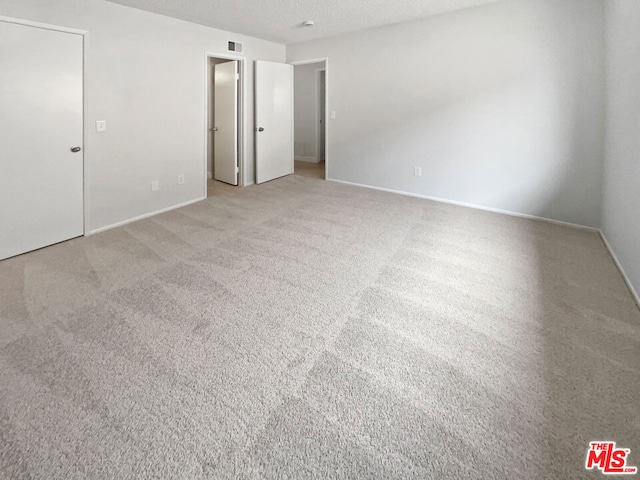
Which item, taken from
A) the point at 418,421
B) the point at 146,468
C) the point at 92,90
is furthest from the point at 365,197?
the point at 146,468

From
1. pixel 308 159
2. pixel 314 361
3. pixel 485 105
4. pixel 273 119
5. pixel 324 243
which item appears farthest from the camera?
pixel 308 159

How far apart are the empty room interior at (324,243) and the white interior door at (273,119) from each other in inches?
2.1

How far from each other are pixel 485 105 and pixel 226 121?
13.0ft

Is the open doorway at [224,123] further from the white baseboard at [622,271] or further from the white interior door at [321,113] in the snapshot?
the white baseboard at [622,271]

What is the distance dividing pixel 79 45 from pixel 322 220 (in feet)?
9.66

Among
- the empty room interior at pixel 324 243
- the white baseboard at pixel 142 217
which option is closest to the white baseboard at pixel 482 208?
the empty room interior at pixel 324 243

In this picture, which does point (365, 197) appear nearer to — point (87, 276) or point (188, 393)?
point (87, 276)

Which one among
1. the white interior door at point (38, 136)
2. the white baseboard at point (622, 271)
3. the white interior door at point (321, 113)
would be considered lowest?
the white baseboard at point (622, 271)

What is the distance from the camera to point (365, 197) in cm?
509

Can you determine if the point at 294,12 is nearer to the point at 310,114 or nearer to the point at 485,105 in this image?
the point at 485,105

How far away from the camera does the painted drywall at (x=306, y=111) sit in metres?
8.20

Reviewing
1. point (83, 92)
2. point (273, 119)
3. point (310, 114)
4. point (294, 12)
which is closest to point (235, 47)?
point (273, 119)

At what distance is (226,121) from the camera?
572 centimetres

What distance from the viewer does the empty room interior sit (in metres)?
1.33
